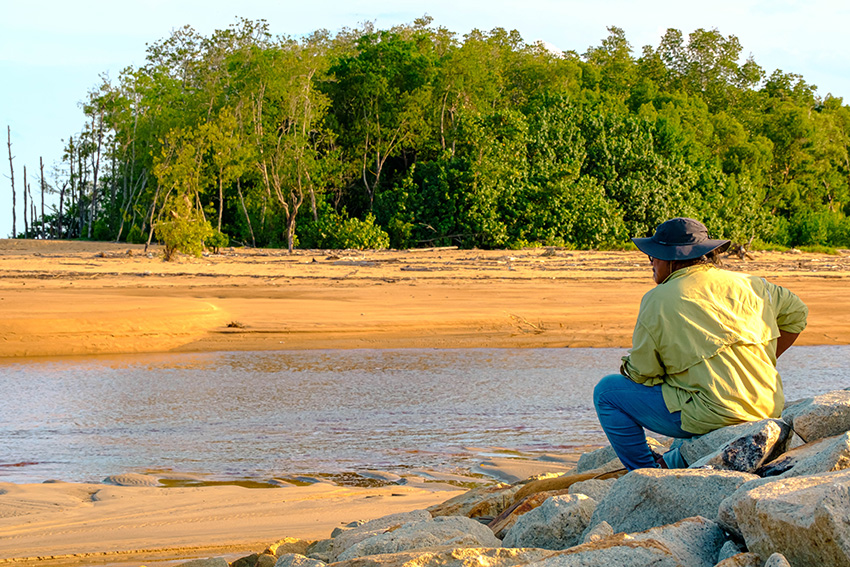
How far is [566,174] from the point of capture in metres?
33.3

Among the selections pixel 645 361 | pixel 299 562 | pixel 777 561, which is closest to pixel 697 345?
pixel 645 361

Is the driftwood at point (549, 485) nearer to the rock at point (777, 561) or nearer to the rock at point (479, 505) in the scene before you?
the rock at point (479, 505)

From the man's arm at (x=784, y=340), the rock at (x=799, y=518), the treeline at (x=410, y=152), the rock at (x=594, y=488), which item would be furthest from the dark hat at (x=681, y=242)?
the treeline at (x=410, y=152)

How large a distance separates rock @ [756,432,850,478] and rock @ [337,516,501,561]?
3.95 feet

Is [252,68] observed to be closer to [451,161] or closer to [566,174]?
[451,161]

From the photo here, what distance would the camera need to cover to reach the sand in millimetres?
4742

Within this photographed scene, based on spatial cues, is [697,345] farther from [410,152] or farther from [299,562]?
[410,152]

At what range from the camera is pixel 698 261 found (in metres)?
3.96

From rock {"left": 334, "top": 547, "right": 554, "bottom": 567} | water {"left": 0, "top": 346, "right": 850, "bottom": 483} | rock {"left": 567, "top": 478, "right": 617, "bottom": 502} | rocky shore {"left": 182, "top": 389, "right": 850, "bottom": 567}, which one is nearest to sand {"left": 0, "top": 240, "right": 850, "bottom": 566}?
water {"left": 0, "top": 346, "right": 850, "bottom": 483}

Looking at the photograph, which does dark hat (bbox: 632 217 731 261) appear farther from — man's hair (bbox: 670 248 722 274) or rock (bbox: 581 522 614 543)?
rock (bbox: 581 522 614 543)

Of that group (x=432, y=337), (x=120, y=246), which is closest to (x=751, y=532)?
(x=432, y=337)

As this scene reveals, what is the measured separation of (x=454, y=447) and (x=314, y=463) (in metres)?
1.27

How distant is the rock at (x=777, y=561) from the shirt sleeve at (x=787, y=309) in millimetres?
1737

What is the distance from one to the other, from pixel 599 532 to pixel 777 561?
764 mm
